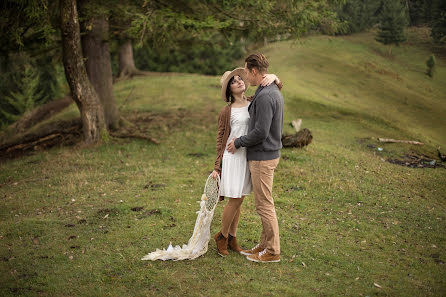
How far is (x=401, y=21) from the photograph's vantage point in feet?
49.8

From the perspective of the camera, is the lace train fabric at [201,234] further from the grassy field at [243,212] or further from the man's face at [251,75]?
the man's face at [251,75]

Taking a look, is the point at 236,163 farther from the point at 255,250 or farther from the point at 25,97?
the point at 25,97

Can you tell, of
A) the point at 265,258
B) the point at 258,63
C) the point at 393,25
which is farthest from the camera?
the point at 393,25

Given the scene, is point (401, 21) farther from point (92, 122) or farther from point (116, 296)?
point (116, 296)

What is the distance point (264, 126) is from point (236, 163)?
69 cm

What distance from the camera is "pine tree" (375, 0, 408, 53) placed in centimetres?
1510

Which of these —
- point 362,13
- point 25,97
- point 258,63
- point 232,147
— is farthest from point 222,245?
point 25,97

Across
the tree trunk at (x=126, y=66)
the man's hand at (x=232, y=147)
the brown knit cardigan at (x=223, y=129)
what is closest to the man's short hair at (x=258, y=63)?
the brown knit cardigan at (x=223, y=129)

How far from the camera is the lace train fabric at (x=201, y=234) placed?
5.14m

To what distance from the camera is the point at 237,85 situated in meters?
5.02

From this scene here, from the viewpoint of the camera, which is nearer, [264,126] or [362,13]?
[264,126]

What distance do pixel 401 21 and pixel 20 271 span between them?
15.5 m

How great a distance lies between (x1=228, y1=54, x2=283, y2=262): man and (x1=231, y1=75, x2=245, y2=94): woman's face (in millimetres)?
135

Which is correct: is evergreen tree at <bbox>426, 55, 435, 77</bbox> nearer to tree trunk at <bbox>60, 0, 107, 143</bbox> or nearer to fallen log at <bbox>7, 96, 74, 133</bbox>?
tree trunk at <bbox>60, 0, 107, 143</bbox>
